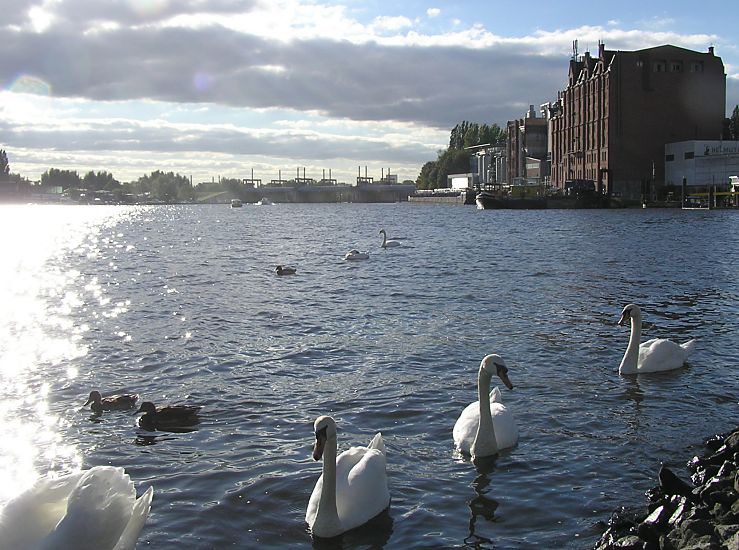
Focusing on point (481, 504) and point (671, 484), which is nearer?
point (671, 484)

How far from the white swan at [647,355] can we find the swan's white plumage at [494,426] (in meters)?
4.73

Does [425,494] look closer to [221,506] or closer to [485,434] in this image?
[485,434]

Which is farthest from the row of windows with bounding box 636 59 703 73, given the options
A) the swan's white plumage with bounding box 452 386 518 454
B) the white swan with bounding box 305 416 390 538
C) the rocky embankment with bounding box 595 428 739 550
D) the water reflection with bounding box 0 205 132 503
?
the white swan with bounding box 305 416 390 538

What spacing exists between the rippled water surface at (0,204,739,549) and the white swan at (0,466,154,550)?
58.0 inches

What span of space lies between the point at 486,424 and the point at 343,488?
2.65 metres

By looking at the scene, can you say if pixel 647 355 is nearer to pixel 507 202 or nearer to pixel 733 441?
pixel 733 441

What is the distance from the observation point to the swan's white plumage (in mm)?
11258

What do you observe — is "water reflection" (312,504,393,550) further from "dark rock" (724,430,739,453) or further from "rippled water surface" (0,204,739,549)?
"dark rock" (724,430,739,453)

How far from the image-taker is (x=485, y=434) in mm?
10961

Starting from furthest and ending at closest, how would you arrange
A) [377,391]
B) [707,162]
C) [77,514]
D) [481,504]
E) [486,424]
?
[707,162] < [377,391] < [486,424] < [481,504] < [77,514]

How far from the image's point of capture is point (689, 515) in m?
7.95

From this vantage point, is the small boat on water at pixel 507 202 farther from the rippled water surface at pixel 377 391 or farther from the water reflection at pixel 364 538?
the water reflection at pixel 364 538

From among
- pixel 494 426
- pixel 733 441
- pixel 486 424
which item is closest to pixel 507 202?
pixel 494 426

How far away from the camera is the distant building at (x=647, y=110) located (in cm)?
11450
